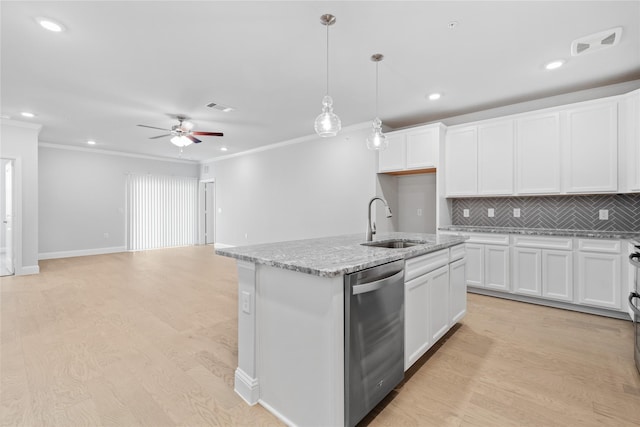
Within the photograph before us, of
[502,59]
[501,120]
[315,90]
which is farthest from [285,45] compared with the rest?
[501,120]

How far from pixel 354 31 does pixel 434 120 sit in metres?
3.10

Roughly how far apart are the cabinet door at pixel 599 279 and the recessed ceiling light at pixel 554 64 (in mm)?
2111

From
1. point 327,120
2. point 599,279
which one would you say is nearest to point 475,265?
point 599,279

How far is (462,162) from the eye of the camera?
441 centimetres

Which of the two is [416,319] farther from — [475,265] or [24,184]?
[24,184]

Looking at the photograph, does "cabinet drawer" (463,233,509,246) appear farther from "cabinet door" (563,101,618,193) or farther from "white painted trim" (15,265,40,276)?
"white painted trim" (15,265,40,276)

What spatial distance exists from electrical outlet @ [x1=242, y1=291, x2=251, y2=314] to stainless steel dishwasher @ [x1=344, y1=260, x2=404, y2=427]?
68 centimetres

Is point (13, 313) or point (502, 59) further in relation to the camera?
point (13, 313)

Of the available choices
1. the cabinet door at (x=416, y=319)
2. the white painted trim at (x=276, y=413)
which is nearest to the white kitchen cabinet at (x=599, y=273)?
the cabinet door at (x=416, y=319)

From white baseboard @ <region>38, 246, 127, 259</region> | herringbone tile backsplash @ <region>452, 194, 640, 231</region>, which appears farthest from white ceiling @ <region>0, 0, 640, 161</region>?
white baseboard @ <region>38, 246, 127, 259</region>

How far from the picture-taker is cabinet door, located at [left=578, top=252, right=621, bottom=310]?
3.19 m

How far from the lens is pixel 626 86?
3.49 meters

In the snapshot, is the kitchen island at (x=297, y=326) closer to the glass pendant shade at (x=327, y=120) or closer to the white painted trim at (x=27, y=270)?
the glass pendant shade at (x=327, y=120)

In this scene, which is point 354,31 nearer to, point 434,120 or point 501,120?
point 501,120
